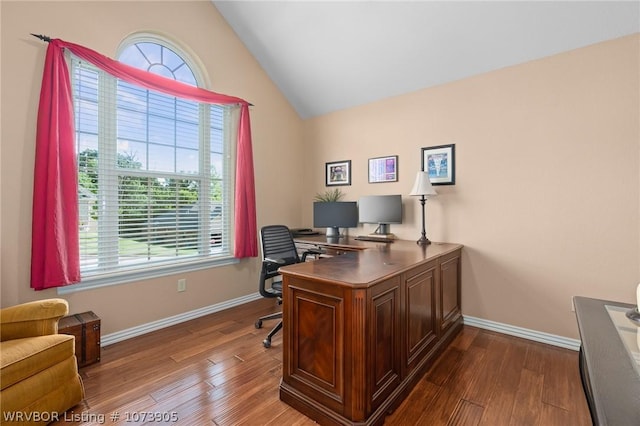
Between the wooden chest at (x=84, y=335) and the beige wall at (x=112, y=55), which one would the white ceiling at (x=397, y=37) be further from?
the wooden chest at (x=84, y=335)

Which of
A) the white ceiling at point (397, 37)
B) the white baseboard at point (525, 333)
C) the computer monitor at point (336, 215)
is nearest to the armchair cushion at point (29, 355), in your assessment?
the computer monitor at point (336, 215)

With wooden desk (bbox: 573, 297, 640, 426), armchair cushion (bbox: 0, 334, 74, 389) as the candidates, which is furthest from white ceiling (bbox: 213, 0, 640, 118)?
armchair cushion (bbox: 0, 334, 74, 389)

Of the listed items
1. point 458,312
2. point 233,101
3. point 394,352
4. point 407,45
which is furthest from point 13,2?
point 458,312

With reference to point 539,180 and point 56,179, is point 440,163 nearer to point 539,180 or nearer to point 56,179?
point 539,180

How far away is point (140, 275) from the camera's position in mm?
2738

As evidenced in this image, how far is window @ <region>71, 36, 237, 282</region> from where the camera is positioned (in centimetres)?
247

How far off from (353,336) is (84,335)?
2.03 metres

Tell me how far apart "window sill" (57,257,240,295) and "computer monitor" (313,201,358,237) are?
45.7 inches

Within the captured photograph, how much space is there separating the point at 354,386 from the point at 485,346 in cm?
162

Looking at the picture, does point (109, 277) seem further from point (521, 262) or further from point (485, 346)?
point (521, 262)

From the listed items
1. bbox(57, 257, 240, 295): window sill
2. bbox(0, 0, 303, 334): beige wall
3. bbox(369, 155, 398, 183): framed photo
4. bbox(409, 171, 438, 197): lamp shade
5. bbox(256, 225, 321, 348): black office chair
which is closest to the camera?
bbox(0, 0, 303, 334): beige wall

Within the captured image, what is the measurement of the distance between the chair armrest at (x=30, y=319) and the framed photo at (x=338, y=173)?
9.83 ft

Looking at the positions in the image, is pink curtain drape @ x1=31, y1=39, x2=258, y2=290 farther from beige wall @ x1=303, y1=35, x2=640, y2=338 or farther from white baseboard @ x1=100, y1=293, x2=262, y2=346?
beige wall @ x1=303, y1=35, x2=640, y2=338

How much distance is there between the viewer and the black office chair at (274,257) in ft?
8.61
